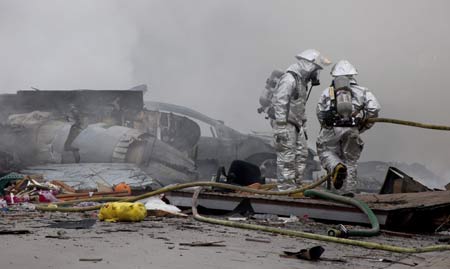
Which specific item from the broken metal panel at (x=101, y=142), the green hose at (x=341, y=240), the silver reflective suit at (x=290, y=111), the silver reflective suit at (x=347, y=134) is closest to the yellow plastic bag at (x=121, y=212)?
the green hose at (x=341, y=240)

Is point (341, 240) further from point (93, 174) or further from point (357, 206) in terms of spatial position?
point (93, 174)

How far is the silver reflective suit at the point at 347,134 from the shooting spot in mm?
6184

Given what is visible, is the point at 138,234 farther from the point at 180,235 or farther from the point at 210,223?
the point at 210,223

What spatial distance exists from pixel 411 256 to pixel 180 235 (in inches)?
46.7

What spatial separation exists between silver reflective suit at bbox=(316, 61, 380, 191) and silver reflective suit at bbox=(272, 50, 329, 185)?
44cm

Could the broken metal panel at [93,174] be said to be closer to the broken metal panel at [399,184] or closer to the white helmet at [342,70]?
the white helmet at [342,70]

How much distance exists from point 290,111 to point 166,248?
3934 mm

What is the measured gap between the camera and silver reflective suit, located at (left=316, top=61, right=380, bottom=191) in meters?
6.18

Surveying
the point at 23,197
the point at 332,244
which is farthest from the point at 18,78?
the point at 332,244

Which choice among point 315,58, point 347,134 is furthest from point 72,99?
point 347,134

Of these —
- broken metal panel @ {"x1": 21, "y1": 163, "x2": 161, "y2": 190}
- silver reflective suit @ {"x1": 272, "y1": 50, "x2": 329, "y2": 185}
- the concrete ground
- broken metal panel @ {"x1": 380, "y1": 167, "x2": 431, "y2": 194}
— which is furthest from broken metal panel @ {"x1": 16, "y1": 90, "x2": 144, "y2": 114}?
the concrete ground

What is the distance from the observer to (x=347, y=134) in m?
6.18

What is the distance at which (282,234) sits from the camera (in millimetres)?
3814

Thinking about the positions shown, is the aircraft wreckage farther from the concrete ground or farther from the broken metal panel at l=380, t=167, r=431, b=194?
the concrete ground
